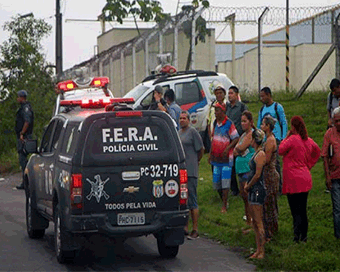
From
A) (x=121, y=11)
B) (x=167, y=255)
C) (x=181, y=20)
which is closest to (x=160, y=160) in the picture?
(x=167, y=255)

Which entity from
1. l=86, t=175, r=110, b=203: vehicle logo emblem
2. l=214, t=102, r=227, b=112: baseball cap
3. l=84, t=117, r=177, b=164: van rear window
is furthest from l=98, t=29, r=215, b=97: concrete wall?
l=86, t=175, r=110, b=203: vehicle logo emblem

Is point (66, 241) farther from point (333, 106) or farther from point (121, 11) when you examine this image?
point (121, 11)

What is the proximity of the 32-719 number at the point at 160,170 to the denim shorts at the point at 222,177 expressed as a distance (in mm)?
3357

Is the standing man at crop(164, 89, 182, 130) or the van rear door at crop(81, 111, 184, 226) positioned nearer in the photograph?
the van rear door at crop(81, 111, 184, 226)

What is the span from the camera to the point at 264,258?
1180cm

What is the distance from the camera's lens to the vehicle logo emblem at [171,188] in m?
11.7

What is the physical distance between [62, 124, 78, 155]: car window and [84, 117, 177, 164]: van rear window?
287 millimetres

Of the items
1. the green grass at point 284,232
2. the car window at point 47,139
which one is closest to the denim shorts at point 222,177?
the green grass at point 284,232

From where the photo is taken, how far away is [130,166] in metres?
11.6

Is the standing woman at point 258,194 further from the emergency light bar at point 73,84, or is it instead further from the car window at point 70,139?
the emergency light bar at point 73,84

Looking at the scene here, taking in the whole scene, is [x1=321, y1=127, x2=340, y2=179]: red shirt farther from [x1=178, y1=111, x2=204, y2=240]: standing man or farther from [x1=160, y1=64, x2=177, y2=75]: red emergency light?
[x1=160, y1=64, x2=177, y2=75]: red emergency light

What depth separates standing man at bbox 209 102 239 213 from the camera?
1498 cm

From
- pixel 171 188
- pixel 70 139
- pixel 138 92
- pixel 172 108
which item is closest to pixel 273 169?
pixel 171 188

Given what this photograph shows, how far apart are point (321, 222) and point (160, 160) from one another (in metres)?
3.00
